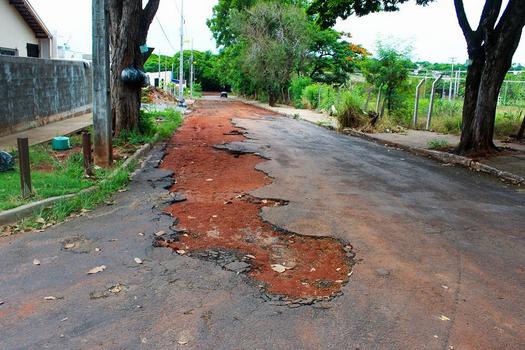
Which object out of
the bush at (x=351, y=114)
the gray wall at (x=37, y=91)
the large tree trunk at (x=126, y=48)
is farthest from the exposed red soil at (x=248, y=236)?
the bush at (x=351, y=114)

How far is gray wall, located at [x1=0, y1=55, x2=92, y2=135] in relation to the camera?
1266 cm

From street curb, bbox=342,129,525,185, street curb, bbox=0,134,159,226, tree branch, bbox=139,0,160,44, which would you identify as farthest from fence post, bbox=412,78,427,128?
street curb, bbox=0,134,159,226

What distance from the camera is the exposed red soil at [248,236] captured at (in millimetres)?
4387

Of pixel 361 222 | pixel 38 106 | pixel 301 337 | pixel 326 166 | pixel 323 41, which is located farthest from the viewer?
pixel 323 41

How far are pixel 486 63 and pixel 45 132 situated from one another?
1177cm

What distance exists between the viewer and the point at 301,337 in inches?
133

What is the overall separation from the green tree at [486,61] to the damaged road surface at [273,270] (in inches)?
167

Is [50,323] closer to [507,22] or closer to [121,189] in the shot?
[121,189]

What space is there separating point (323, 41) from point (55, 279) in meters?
40.6

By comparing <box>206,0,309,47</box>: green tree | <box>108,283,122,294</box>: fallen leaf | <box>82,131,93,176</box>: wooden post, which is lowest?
<box>108,283,122,294</box>: fallen leaf

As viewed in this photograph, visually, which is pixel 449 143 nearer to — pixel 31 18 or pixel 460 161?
pixel 460 161

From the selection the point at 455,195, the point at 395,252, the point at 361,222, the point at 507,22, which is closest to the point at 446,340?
the point at 395,252

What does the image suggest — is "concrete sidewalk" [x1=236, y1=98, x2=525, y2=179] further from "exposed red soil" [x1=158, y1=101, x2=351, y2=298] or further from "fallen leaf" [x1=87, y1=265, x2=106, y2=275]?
"fallen leaf" [x1=87, y1=265, x2=106, y2=275]

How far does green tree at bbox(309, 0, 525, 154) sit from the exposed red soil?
6.14 metres
